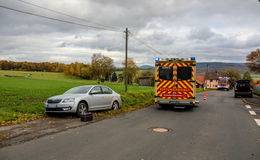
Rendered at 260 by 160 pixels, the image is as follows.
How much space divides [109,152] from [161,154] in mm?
1189

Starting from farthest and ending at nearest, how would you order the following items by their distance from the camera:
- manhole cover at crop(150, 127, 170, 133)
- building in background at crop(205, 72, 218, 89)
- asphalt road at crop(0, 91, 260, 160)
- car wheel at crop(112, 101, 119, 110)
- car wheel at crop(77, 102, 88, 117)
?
building in background at crop(205, 72, 218, 89), car wheel at crop(112, 101, 119, 110), car wheel at crop(77, 102, 88, 117), manhole cover at crop(150, 127, 170, 133), asphalt road at crop(0, 91, 260, 160)

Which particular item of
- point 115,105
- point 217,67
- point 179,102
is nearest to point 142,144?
point 115,105

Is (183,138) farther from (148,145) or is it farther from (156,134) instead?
(148,145)

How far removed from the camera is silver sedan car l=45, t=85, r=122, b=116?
32.5ft

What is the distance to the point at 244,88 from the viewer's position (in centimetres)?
2870

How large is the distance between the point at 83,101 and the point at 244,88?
2482 centimetres

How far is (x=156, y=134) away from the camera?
704 cm

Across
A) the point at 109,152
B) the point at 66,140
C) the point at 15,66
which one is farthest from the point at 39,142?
the point at 15,66

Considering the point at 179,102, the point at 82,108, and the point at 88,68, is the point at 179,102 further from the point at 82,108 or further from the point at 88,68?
the point at 88,68

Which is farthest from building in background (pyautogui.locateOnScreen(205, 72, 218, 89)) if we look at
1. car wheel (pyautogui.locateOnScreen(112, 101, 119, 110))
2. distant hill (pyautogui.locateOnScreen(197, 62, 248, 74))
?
car wheel (pyautogui.locateOnScreen(112, 101, 119, 110))

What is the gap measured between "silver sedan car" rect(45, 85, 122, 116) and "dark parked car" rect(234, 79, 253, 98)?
21633mm

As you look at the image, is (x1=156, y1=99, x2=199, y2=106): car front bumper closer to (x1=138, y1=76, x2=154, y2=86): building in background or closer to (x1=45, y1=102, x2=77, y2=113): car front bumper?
(x1=45, y1=102, x2=77, y2=113): car front bumper

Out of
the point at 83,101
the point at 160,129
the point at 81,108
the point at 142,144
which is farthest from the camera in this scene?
the point at 83,101

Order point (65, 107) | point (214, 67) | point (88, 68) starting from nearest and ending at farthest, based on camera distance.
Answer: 1. point (65, 107)
2. point (214, 67)
3. point (88, 68)
